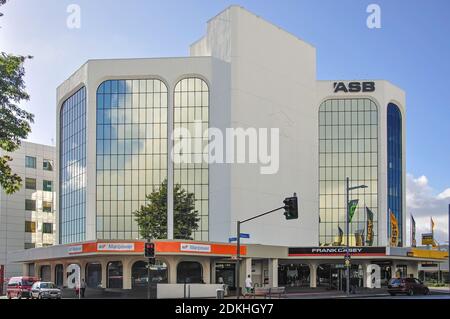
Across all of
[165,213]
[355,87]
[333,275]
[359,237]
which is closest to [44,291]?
[165,213]

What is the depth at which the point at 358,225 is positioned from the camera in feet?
260

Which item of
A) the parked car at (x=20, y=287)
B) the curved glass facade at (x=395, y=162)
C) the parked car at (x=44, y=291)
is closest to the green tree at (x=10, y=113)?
the parked car at (x=44, y=291)

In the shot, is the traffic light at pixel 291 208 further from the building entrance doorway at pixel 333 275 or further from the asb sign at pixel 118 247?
the building entrance doorway at pixel 333 275

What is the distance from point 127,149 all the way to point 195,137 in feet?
24.0

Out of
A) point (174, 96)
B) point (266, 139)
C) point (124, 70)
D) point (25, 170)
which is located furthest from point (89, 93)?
point (25, 170)

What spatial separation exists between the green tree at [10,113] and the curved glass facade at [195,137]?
35.9 m

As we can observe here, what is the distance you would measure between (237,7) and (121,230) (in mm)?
26609

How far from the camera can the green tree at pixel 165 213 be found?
2459 inches

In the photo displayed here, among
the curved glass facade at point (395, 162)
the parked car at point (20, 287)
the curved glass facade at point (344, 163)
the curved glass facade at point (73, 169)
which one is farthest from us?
the curved glass facade at point (395, 162)

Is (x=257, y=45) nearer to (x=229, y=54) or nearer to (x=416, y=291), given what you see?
(x=229, y=54)

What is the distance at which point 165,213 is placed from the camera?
6300 centimetres

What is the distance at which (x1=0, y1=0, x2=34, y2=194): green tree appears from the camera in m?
27.1

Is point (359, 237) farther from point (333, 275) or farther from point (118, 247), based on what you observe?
point (118, 247)

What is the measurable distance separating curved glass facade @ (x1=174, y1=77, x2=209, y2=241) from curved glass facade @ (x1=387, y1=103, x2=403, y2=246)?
28422mm
